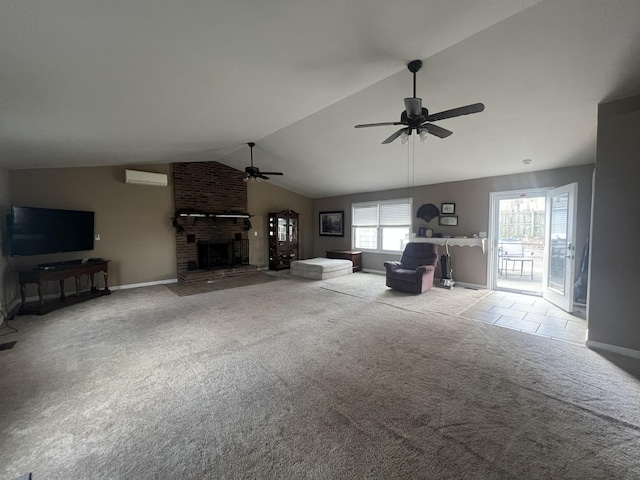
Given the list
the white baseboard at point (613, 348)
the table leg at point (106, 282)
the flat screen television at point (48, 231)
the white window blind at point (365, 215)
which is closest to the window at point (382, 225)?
the white window blind at point (365, 215)

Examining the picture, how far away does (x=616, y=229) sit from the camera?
2789 mm

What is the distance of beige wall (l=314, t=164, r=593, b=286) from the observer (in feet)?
14.4

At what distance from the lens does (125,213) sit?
5812 millimetres

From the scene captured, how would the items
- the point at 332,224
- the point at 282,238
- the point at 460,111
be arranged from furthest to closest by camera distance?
the point at 332,224 → the point at 282,238 → the point at 460,111

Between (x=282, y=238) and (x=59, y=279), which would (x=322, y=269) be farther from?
(x=59, y=279)

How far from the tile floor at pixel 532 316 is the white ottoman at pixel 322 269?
334 cm

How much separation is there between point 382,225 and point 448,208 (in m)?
1.89

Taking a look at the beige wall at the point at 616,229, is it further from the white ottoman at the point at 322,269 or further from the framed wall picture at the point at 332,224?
the framed wall picture at the point at 332,224

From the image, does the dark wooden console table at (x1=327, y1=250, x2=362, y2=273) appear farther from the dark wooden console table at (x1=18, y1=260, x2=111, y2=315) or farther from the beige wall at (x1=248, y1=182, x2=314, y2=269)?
the dark wooden console table at (x1=18, y1=260, x2=111, y2=315)

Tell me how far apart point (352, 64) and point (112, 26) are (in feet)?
6.33

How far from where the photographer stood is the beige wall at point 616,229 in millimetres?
2691

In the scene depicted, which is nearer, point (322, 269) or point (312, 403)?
point (312, 403)

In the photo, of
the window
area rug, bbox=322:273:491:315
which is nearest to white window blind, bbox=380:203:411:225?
the window

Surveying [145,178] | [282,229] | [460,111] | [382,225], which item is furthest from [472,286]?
[145,178]
